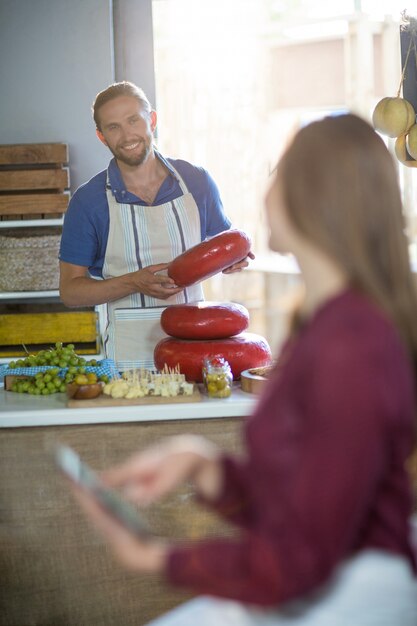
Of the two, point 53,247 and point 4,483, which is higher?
point 53,247

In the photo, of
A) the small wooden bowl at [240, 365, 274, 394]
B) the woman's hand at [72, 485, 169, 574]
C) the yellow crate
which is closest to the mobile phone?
the woman's hand at [72, 485, 169, 574]

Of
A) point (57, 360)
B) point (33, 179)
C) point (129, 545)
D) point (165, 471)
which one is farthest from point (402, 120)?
point (129, 545)

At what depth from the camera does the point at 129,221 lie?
3.47m

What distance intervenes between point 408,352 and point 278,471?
250mm

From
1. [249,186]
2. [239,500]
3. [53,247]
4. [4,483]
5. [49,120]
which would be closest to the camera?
[239,500]

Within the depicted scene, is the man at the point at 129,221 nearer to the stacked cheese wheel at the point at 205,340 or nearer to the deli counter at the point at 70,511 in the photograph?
the stacked cheese wheel at the point at 205,340

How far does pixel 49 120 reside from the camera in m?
4.72

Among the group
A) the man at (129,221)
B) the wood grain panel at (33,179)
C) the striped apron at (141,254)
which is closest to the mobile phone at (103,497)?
the man at (129,221)

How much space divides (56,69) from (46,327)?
139 cm

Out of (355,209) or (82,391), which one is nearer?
(355,209)

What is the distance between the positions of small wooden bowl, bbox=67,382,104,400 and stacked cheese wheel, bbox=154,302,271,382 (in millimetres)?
301

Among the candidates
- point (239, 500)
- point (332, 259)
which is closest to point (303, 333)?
point (332, 259)

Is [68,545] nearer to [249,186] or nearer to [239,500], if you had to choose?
[239,500]

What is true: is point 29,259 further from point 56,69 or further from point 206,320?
point 206,320
